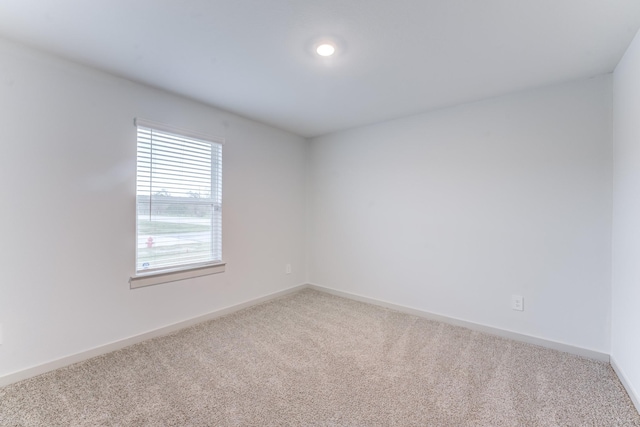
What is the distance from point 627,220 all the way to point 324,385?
7.66 feet

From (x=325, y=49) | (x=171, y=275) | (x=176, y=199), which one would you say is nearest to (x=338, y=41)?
(x=325, y=49)

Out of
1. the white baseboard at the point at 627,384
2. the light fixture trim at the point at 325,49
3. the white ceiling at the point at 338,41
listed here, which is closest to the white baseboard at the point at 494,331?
the white baseboard at the point at 627,384

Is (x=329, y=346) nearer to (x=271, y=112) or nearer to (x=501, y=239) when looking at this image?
(x=501, y=239)

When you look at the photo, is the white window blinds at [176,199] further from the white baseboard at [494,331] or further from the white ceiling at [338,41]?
the white baseboard at [494,331]

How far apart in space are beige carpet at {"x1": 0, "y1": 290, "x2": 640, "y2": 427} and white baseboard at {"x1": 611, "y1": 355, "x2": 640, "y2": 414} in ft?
0.14

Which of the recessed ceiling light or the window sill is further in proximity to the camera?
the window sill

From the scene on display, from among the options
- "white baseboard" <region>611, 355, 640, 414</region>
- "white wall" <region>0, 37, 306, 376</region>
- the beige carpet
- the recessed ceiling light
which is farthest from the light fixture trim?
"white baseboard" <region>611, 355, 640, 414</region>

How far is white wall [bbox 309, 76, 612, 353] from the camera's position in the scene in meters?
2.25

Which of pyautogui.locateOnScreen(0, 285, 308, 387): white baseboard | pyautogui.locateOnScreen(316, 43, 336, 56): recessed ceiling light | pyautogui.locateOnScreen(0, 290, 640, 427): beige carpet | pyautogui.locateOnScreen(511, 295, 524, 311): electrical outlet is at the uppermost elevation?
pyautogui.locateOnScreen(316, 43, 336, 56): recessed ceiling light

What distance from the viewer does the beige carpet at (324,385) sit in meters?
1.59

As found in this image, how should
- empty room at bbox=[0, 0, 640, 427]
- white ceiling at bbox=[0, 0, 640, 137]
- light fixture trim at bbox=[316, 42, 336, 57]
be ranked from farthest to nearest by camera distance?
light fixture trim at bbox=[316, 42, 336, 57], empty room at bbox=[0, 0, 640, 427], white ceiling at bbox=[0, 0, 640, 137]

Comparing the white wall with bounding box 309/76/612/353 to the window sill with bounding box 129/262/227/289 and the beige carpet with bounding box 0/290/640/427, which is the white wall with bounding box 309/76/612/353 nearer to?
the beige carpet with bounding box 0/290/640/427

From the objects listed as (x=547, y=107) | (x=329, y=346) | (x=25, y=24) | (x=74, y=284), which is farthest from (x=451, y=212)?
(x=25, y=24)

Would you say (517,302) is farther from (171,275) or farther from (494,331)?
(171,275)
